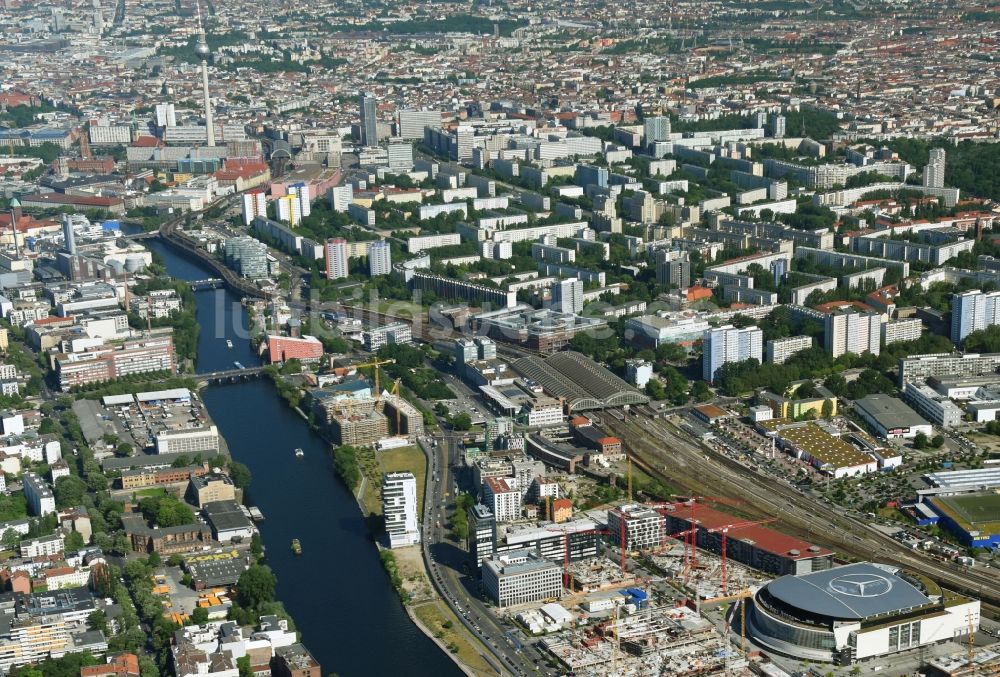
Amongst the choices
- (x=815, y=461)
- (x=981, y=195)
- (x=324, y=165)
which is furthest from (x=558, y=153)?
(x=815, y=461)

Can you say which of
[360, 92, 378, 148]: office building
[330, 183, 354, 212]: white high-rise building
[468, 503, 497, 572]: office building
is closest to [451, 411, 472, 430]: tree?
[468, 503, 497, 572]: office building

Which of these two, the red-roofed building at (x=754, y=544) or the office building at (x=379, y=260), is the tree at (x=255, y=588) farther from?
the office building at (x=379, y=260)

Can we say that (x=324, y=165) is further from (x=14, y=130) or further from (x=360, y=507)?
(x=360, y=507)

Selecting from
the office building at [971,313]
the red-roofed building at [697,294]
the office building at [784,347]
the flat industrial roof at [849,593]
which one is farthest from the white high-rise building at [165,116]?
the flat industrial roof at [849,593]

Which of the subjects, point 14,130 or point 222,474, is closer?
point 222,474

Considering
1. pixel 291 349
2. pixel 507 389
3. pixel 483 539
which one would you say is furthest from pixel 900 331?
pixel 483 539

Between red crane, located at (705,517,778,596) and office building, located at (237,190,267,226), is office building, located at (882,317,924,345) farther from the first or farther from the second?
office building, located at (237,190,267,226)
